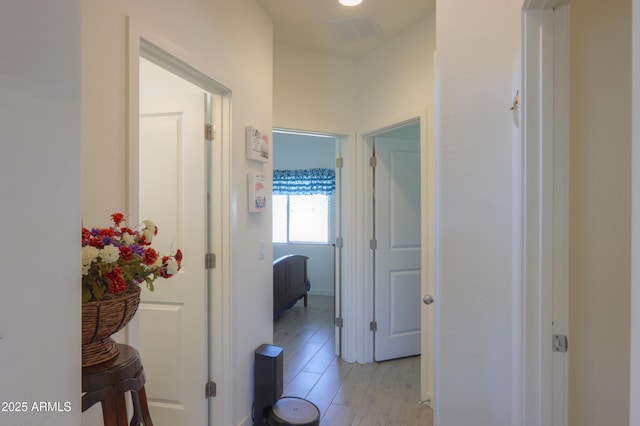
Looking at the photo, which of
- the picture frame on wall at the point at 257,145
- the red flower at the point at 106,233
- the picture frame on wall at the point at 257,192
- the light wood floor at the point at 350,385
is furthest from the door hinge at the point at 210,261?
the light wood floor at the point at 350,385

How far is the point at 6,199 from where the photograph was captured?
0.57 m

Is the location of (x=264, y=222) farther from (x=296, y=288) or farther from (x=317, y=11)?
(x=296, y=288)

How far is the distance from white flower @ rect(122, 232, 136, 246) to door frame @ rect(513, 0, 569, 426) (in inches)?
48.4

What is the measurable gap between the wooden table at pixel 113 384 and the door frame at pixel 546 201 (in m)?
1.22

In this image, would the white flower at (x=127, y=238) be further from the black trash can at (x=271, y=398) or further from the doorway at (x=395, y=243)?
the doorway at (x=395, y=243)

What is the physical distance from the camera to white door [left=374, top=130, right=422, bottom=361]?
3.39 m

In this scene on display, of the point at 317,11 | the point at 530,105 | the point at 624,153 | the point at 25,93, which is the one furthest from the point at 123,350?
the point at 317,11

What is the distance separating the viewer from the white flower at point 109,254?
2.88 feet

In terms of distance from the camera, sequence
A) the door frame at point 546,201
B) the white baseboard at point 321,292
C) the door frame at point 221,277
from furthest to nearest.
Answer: the white baseboard at point 321,292
the door frame at point 221,277
the door frame at point 546,201

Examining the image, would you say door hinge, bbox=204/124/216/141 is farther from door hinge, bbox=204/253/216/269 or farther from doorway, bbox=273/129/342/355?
doorway, bbox=273/129/342/355

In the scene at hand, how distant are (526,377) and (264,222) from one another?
5.81 ft

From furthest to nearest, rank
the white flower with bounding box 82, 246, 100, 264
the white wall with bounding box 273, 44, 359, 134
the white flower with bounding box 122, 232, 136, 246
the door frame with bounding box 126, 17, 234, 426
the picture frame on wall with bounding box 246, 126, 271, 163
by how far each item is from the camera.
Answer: the white wall with bounding box 273, 44, 359, 134 → the picture frame on wall with bounding box 246, 126, 271, 163 → the door frame with bounding box 126, 17, 234, 426 → the white flower with bounding box 122, 232, 136, 246 → the white flower with bounding box 82, 246, 100, 264

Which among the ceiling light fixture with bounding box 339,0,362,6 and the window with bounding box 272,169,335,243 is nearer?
the ceiling light fixture with bounding box 339,0,362,6

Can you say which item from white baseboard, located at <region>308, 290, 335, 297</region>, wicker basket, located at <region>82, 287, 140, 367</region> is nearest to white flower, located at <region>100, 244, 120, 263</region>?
wicker basket, located at <region>82, 287, 140, 367</region>
